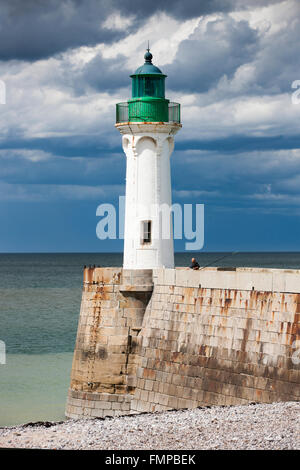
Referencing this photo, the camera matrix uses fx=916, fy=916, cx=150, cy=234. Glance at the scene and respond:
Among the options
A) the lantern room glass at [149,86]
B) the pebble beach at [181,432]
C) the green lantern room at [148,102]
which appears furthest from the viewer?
the lantern room glass at [149,86]

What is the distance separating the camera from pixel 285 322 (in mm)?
16094

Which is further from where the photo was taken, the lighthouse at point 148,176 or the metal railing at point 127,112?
the metal railing at point 127,112

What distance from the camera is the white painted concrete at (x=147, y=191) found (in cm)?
2069

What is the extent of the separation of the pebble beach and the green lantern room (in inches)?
306

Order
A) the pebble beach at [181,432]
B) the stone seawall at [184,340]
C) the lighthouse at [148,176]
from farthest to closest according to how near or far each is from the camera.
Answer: the lighthouse at [148,176] → the stone seawall at [184,340] → the pebble beach at [181,432]

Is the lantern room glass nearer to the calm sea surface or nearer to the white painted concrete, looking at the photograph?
the white painted concrete

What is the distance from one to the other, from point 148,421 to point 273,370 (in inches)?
99.2

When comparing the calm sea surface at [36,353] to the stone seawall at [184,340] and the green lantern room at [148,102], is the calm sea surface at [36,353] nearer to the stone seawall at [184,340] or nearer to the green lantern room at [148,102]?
the stone seawall at [184,340]

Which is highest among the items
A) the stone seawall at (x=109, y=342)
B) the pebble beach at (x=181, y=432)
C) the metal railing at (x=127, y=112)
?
the metal railing at (x=127, y=112)

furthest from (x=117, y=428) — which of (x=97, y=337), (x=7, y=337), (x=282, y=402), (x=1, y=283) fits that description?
(x=1, y=283)

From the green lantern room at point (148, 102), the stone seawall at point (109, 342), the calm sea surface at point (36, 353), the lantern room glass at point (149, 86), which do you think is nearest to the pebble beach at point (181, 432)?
the stone seawall at point (109, 342)
